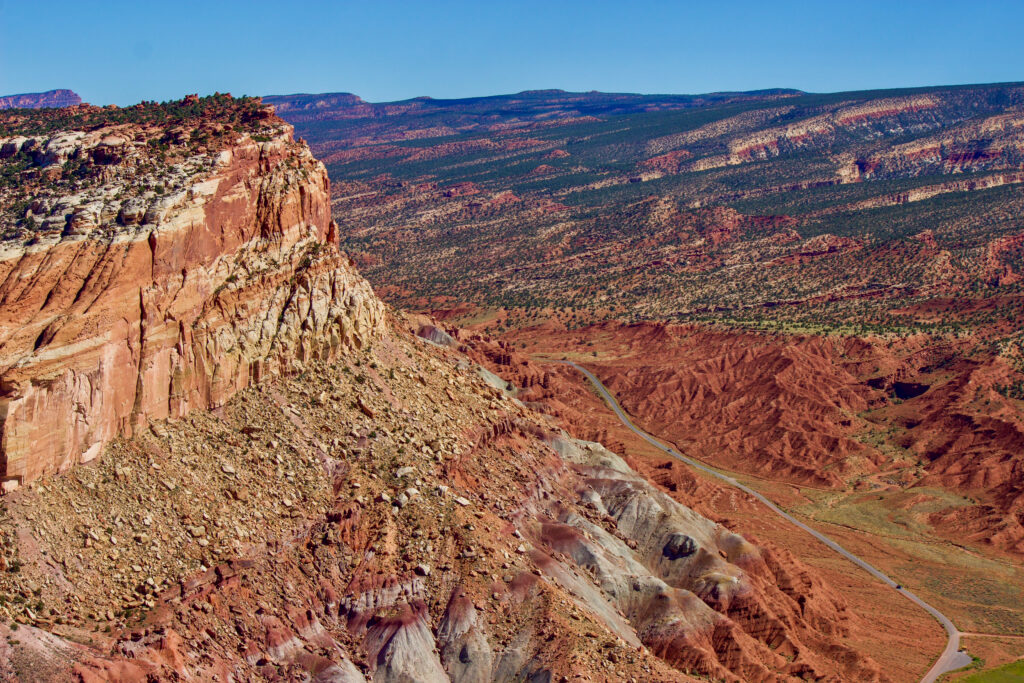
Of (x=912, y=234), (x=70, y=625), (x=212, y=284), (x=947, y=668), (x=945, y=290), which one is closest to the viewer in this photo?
(x=70, y=625)

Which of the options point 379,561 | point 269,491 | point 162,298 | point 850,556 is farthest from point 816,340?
point 162,298

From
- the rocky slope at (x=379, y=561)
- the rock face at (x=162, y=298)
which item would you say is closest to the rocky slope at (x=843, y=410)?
the rocky slope at (x=379, y=561)

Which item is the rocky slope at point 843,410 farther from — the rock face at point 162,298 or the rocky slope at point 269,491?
the rock face at point 162,298

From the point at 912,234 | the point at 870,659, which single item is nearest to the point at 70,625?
the point at 870,659

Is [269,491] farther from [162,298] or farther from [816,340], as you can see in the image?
[816,340]

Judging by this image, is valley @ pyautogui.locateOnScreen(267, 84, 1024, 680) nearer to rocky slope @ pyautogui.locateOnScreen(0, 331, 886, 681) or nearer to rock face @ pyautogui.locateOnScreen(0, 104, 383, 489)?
rocky slope @ pyautogui.locateOnScreen(0, 331, 886, 681)

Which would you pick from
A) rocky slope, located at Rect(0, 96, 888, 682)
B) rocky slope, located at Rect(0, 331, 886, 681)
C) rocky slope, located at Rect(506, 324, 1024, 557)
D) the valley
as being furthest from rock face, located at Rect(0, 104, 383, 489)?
rocky slope, located at Rect(506, 324, 1024, 557)

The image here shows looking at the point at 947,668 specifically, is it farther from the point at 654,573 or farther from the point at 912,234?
the point at 912,234
